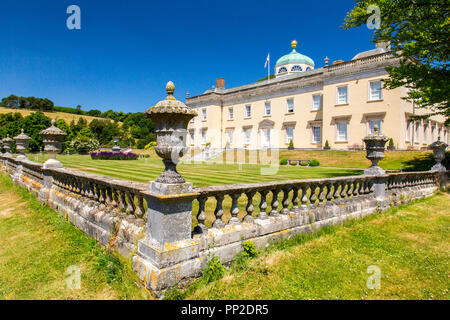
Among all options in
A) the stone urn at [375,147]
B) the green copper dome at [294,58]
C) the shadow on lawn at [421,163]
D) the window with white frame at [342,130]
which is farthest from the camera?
the green copper dome at [294,58]

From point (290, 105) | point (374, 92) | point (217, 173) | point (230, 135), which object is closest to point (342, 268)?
point (217, 173)

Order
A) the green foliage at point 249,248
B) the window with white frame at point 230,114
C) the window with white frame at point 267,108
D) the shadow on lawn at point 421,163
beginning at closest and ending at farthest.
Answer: the green foliage at point 249,248 → the shadow on lawn at point 421,163 → the window with white frame at point 267,108 → the window with white frame at point 230,114

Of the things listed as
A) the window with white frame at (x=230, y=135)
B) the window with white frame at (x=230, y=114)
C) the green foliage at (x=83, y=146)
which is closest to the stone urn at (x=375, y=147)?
the window with white frame at (x=230, y=135)

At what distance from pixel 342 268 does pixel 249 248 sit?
1.43 metres

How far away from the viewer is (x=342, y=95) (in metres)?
29.2

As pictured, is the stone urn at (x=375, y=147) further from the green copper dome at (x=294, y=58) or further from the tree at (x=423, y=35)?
the green copper dome at (x=294, y=58)

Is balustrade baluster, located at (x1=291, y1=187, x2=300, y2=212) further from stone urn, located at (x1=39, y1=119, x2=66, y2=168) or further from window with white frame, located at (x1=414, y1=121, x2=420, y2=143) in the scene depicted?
window with white frame, located at (x1=414, y1=121, x2=420, y2=143)

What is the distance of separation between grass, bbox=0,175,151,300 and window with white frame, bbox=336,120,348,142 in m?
29.2

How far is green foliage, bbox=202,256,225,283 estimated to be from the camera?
3.35m

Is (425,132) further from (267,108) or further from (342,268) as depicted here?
(342,268)

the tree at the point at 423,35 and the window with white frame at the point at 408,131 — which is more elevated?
the tree at the point at 423,35

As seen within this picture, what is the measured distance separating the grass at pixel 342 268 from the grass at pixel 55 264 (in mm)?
951

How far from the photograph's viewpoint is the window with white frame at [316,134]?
106 feet

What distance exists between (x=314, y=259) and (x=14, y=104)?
10098 centimetres
